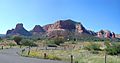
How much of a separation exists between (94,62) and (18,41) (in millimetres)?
86676

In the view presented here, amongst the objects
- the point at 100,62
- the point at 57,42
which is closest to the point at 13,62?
the point at 100,62

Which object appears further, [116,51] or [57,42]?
[57,42]

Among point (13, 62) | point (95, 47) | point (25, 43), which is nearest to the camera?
point (13, 62)

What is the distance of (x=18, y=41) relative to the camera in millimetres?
117312

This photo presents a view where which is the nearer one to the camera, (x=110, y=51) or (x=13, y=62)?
(x=13, y=62)

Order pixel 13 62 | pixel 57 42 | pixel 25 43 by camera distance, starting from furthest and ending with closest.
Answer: pixel 57 42 < pixel 25 43 < pixel 13 62

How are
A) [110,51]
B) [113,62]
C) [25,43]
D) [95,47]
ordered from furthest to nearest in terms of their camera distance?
[25,43], [95,47], [110,51], [113,62]

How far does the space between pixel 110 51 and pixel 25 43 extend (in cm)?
5542

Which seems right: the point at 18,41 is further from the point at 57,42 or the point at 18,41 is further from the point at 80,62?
the point at 80,62

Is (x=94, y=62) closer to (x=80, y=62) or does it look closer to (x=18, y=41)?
(x=80, y=62)

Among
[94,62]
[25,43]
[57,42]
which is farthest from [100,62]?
[57,42]

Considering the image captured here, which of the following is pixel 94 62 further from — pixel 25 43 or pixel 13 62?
pixel 25 43

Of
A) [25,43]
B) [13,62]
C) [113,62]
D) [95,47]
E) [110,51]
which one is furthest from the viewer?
[25,43]

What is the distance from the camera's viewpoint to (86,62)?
3334cm
